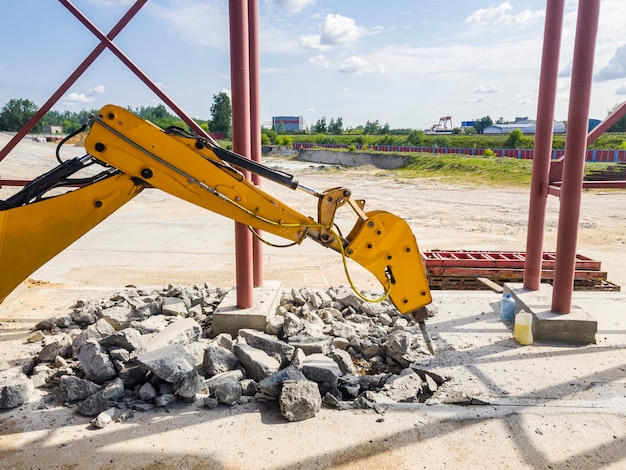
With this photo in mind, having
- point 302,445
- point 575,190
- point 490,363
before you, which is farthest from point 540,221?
point 302,445

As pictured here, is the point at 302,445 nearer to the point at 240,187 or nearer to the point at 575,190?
the point at 240,187

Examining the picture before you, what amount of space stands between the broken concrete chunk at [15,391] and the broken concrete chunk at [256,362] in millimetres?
1906

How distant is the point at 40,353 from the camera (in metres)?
5.50

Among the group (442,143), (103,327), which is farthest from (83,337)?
(442,143)

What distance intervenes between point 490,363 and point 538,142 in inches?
122

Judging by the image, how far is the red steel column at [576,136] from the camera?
561 cm

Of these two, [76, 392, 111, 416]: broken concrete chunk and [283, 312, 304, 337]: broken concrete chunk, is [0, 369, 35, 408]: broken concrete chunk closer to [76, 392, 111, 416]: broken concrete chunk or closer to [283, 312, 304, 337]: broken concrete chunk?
[76, 392, 111, 416]: broken concrete chunk

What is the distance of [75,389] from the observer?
462cm

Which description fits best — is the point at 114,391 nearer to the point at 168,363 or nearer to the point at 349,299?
the point at 168,363

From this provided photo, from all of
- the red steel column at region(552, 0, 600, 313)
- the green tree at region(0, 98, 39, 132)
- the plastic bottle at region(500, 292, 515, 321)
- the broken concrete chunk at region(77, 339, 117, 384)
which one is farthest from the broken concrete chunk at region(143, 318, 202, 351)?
the green tree at region(0, 98, 39, 132)

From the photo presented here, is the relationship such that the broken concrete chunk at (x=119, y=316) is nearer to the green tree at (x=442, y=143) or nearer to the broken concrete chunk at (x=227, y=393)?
the broken concrete chunk at (x=227, y=393)

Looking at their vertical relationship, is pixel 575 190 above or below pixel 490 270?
above

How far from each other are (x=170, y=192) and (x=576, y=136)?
4.53 m

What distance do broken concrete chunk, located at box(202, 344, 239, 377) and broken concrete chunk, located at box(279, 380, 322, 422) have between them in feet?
2.93
